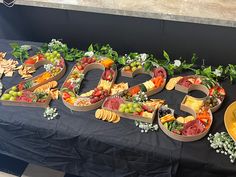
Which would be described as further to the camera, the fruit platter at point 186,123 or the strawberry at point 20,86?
the strawberry at point 20,86

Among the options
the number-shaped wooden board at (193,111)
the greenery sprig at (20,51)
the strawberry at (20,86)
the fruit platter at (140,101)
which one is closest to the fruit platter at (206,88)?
the number-shaped wooden board at (193,111)

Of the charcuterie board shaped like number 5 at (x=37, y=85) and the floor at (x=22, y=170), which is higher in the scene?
the charcuterie board shaped like number 5 at (x=37, y=85)

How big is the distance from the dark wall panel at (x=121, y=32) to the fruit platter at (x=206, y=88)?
38cm

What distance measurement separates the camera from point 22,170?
6.14 feet

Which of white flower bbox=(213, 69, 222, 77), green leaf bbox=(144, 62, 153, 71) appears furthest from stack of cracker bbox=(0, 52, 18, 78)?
white flower bbox=(213, 69, 222, 77)

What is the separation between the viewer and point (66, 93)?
5.04 feet

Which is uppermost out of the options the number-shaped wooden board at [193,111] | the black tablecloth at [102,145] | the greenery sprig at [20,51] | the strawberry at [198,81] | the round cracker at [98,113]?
the greenery sprig at [20,51]

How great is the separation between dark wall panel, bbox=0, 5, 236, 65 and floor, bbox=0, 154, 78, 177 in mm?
→ 907

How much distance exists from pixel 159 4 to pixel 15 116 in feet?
3.41

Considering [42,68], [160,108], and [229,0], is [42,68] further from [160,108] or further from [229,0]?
[229,0]

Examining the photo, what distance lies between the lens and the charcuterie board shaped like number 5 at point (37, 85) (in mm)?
1526

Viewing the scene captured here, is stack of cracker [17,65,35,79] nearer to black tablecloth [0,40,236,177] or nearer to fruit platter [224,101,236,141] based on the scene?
black tablecloth [0,40,236,177]

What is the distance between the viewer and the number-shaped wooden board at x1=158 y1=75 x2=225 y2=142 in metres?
1.31

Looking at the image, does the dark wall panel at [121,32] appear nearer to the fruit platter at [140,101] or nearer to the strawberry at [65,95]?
the fruit platter at [140,101]
